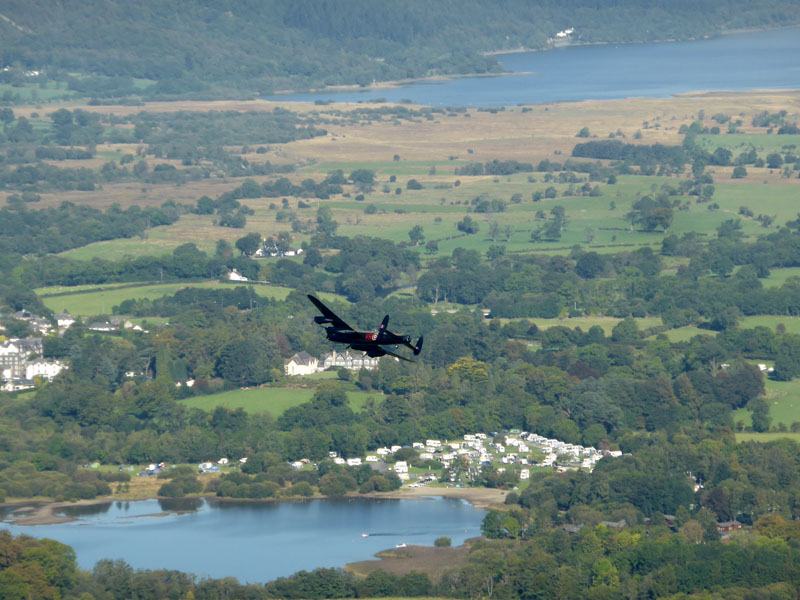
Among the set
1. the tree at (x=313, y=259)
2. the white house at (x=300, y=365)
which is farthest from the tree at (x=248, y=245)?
the white house at (x=300, y=365)

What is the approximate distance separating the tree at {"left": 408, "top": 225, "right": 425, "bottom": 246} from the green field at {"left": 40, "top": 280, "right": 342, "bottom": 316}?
2053cm

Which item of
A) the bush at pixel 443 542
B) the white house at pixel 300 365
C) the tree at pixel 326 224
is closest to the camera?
the bush at pixel 443 542

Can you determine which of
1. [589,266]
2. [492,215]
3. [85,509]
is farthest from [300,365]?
[492,215]

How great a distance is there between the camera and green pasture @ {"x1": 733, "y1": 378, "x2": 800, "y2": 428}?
348 feet

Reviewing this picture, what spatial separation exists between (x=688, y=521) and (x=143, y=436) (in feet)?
109

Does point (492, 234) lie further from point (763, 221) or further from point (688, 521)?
point (688, 521)

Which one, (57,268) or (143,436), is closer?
(143,436)

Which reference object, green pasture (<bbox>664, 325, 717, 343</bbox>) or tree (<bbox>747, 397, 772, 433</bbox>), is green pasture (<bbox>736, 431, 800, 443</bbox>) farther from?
green pasture (<bbox>664, 325, 717, 343</bbox>)

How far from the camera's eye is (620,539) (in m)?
82.0

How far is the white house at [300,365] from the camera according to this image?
389ft


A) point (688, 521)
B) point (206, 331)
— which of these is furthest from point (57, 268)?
point (688, 521)

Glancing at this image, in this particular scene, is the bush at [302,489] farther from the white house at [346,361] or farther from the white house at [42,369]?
the white house at [42,369]

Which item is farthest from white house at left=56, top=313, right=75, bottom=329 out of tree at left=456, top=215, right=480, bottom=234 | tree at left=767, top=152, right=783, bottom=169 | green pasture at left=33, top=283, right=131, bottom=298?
tree at left=767, top=152, right=783, bottom=169

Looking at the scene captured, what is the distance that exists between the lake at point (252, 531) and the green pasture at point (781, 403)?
73.0 ft
